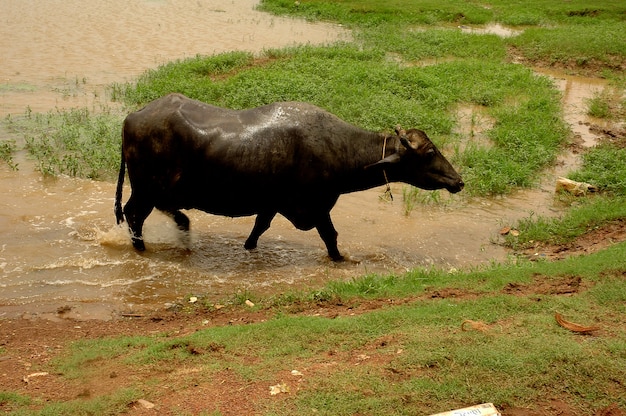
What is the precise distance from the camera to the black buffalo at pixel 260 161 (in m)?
7.08

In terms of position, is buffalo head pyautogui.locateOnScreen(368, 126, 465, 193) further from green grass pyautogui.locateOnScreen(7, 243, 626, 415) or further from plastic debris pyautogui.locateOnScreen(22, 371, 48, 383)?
plastic debris pyautogui.locateOnScreen(22, 371, 48, 383)

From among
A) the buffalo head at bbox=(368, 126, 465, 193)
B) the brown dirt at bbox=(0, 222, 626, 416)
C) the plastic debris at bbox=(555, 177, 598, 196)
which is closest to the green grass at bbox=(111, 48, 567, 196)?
the plastic debris at bbox=(555, 177, 598, 196)

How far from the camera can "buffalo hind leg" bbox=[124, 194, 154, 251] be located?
24.9 feet

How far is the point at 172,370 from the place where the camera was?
4781mm

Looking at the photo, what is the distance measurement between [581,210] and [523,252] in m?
1.32

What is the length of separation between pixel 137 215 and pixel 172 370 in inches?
128

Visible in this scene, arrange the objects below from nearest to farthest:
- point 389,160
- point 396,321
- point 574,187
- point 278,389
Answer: point 278,389 < point 396,321 < point 389,160 < point 574,187

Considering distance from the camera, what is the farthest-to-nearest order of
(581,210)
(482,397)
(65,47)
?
(65,47), (581,210), (482,397)

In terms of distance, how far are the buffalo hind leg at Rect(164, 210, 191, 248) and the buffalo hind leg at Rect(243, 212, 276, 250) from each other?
2.43 feet

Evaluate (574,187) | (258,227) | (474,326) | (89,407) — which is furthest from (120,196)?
(574,187)

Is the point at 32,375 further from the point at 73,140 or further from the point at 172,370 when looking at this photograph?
the point at 73,140

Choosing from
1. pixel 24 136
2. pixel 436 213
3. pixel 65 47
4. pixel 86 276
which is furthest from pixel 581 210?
pixel 65 47

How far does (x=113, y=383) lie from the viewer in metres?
4.62

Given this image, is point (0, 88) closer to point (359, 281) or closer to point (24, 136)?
point (24, 136)
